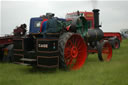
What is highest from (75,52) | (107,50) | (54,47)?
(54,47)

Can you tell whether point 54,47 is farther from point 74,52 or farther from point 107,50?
point 107,50

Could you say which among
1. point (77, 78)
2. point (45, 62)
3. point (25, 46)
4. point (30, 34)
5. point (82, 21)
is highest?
point (82, 21)

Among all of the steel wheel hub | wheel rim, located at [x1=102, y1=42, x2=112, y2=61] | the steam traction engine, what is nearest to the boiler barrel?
the steam traction engine

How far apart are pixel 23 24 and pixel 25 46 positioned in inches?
156

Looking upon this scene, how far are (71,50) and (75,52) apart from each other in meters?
0.25

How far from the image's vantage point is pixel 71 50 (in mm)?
5922

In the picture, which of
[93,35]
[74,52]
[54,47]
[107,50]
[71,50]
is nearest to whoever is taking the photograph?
[54,47]

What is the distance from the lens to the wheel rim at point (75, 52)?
5887 millimetres

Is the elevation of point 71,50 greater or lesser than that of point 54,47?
lesser

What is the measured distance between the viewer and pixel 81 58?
6387 millimetres

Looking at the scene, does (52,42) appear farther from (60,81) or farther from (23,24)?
(23,24)

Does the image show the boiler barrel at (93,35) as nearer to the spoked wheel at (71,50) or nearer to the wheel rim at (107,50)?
the wheel rim at (107,50)

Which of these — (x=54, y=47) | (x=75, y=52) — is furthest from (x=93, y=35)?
(x=54, y=47)

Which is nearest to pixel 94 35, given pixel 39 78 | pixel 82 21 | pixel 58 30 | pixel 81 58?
pixel 82 21
